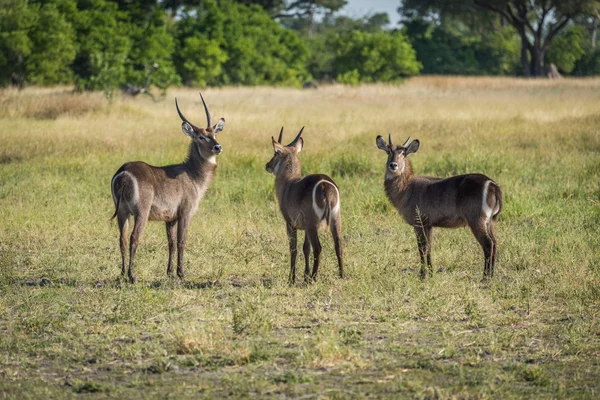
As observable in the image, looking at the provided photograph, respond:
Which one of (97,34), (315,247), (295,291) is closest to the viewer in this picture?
(295,291)

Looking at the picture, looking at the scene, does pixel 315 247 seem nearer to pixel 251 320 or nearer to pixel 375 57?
pixel 251 320

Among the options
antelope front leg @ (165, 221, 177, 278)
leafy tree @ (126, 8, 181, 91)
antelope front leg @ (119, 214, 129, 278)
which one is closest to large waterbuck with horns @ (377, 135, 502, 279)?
antelope front leg @ (165, 221, 177, 278)

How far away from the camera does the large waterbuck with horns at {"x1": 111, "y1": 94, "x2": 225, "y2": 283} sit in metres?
6.64

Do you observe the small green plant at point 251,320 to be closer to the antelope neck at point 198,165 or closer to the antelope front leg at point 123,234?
the antelope front leg at point 123,234

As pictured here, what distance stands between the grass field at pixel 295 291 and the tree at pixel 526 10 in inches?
1089

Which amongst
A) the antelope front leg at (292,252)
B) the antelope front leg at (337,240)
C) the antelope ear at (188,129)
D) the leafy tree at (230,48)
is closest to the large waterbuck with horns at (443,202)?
the antelope front leg at (337,240)

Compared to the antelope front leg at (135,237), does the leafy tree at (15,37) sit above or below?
above

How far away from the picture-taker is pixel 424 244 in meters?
6.85

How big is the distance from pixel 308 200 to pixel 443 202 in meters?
1.03

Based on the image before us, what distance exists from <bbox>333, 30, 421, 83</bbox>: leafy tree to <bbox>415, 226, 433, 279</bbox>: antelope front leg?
32182mm

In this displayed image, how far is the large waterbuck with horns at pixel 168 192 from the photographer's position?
21.8 feet

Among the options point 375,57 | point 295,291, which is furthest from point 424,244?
point 375,57

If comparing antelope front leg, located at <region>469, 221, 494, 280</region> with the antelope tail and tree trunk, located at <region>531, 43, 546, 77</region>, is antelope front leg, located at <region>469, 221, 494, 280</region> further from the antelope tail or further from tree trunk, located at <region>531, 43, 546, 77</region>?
tree trunk, located at <region>531, 43, 546, 77</region>

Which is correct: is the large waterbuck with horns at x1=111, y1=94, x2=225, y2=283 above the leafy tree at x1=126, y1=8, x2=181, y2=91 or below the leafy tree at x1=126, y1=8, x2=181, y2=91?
below
